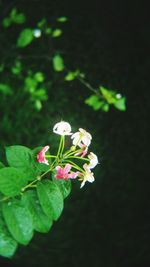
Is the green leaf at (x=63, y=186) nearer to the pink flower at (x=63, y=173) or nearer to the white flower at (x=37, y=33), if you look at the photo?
the pink flower at (x=63, y=173)

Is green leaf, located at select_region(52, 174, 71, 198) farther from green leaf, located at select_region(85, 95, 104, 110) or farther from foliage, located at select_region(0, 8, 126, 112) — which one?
foliage, located at select_region(0, 8, 126, 112)

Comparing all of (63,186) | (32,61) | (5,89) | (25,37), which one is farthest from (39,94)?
(63,186)

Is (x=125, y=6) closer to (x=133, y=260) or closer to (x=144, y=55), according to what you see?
(x=144, y=55)

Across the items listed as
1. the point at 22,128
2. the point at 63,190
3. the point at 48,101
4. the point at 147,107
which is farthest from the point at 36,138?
the point at 63,190

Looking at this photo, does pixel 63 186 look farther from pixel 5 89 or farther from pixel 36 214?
pixel 5 89

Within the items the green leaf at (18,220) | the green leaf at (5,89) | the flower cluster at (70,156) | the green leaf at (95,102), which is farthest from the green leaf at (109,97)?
the green leaf at (18,220)

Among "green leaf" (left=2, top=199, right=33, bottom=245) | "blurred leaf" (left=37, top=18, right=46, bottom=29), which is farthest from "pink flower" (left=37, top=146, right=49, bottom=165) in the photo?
"blurred leaf" (left=37, top=18, right=46, bottom=29)
